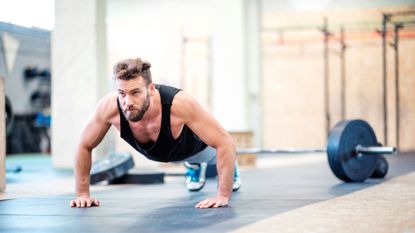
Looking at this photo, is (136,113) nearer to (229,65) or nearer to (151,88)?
(151,88)

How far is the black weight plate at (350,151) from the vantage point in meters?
4.39

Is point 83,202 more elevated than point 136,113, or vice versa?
point 136,113

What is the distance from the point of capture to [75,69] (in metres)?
6.80

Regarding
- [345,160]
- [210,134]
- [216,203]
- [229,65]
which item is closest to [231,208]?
[216,203]

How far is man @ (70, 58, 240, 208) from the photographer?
2986 millimetres

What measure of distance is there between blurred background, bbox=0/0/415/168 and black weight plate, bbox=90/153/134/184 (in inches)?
158

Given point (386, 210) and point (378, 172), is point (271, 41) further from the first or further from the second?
point (386, 210)

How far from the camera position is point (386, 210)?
114 inches

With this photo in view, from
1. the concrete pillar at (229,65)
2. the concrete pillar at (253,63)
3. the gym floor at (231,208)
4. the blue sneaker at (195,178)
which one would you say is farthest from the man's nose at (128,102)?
the concrete pillar at (253,63)

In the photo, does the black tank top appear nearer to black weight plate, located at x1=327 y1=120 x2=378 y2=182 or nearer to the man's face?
the man's face

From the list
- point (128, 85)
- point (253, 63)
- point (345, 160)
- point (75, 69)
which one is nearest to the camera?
point (128, 85)

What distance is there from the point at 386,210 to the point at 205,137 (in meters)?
0.87

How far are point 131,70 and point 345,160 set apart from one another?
6.62 ft

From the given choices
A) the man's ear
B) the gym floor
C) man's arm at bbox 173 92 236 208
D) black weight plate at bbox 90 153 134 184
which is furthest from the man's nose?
black weight plate at bbox 90 153 134 184
